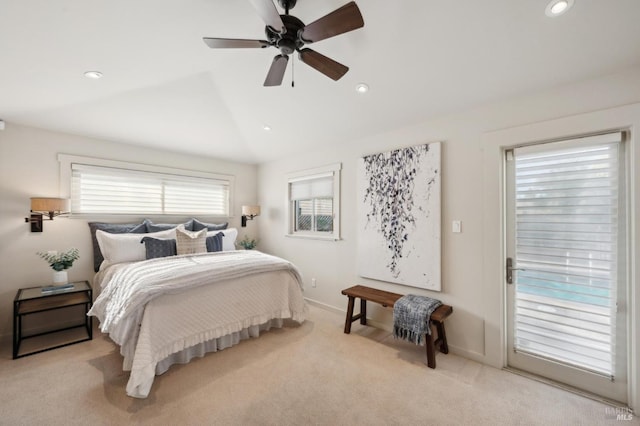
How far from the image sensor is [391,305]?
2.72 meters

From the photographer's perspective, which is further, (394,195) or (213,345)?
(394,195)

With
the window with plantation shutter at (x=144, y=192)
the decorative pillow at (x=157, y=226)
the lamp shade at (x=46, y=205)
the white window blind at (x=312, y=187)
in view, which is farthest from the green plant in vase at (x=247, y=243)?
the lamp shade at (x=46, y=205)

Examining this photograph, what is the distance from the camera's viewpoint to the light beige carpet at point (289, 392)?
179cm

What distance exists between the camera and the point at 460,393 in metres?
2.05

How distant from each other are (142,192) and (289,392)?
3448mm

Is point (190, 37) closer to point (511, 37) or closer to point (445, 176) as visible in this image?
point (511, 37)

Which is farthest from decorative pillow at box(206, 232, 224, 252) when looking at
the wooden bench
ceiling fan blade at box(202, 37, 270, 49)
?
ceiling fan blade at box(202, 37, 270, 49)

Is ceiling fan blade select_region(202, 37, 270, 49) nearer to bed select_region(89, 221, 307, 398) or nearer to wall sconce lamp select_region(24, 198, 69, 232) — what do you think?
bed select_region(89, 221, 307, 398)

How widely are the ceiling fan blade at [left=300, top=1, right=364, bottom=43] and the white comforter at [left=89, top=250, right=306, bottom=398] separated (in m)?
2.16

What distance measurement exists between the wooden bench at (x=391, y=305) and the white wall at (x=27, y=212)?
10.9 feet

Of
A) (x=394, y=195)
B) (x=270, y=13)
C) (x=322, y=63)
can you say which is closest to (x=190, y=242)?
(x=394, y=195)

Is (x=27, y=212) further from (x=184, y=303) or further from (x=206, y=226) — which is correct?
(x=184, y=303)

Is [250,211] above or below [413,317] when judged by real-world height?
above

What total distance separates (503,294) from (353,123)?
2.35m
